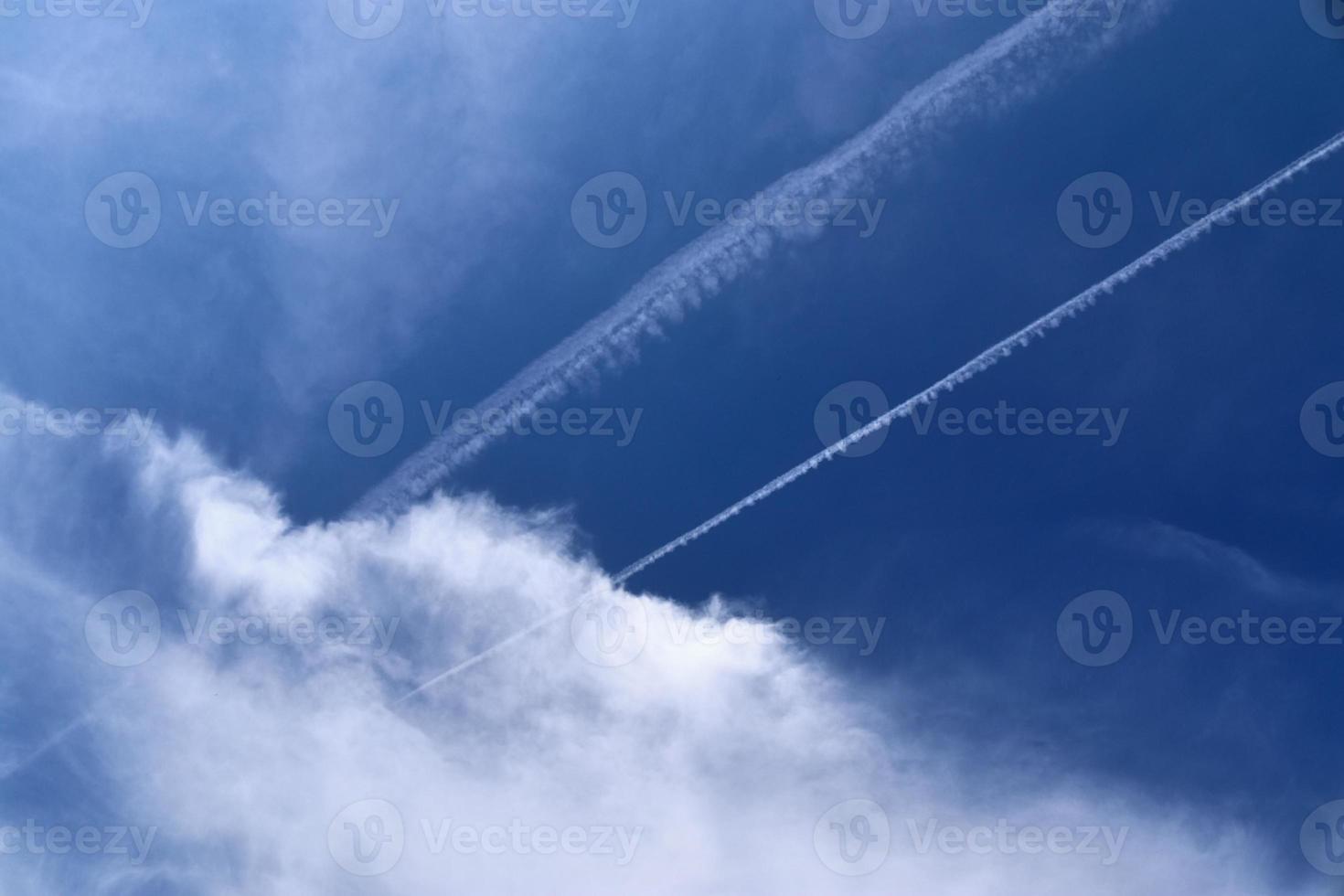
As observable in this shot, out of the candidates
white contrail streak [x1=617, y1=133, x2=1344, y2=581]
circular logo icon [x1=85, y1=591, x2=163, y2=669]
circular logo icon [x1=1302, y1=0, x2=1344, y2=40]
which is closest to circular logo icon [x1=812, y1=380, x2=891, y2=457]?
white contrail streak [x1=617, y1=133, x2=1344, y2=581]

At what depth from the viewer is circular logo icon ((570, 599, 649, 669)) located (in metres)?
16.2

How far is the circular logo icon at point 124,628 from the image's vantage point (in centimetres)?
1656

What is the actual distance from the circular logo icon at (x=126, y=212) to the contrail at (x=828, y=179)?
5.80 metres

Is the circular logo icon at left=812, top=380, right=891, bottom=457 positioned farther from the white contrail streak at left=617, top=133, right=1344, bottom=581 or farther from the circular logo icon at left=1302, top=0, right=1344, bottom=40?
the circular logo icon at left=1302, top=0, right=1344, bottom=40

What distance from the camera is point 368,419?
1638 cm

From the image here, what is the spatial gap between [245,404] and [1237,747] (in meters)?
15.4

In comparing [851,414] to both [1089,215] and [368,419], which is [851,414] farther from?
[368,419]

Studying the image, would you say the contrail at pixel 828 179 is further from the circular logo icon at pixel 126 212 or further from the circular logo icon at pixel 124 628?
the circular logo icon at pixel 126 212

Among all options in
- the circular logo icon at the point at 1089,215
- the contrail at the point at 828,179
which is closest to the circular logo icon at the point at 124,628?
the contrail at the point at 828,179

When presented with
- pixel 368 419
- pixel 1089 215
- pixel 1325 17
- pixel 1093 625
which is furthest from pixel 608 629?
pixel 1325 17

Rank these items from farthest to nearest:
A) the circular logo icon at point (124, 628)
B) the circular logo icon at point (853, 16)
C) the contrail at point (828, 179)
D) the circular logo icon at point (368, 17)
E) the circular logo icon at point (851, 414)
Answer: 1. the circular logo icon at point (368, 17)
2. the circular logo icon at point (124, 628)
3. the circular logo icon at point (853, 16)
4. the circular logo icon at point (851, 414)
5. the contrail at point (828, 179)

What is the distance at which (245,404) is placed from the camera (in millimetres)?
16516

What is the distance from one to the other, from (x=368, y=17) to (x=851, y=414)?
9.40 m

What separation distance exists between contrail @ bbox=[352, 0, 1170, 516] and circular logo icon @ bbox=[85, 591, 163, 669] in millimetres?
4535
